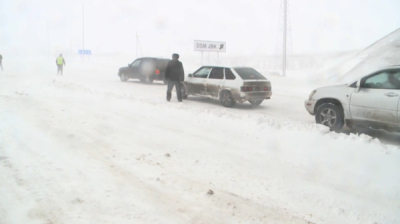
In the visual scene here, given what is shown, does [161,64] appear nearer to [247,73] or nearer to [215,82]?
[215,82]

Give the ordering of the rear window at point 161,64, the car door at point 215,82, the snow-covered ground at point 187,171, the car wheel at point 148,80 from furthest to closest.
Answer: the car wheel at point 148,80, the rear window at point 161,64, the car door at point 215,82, the snow-covered ground at point 187,171

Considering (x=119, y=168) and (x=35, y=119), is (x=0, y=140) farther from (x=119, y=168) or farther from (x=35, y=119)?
(x=119, y=168)

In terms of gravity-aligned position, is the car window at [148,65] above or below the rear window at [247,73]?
above

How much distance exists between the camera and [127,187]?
4555mm

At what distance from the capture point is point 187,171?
5297 millimetres

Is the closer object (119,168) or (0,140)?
(119,168)

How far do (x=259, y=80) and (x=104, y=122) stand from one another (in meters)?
5.77


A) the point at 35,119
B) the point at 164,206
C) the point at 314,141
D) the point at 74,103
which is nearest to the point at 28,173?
the point at 164,206

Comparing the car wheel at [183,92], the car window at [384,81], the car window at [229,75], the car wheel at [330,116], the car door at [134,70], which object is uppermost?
the car door at [134,70]

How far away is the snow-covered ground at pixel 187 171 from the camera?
13.1 feet

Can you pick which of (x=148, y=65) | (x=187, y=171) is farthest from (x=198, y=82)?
(x=148, y=65)

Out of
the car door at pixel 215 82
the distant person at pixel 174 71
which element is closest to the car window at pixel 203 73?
the car door at pixel 215 82

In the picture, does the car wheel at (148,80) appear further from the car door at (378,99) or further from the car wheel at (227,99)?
the car door at (378,99)

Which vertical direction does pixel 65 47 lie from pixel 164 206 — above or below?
above
